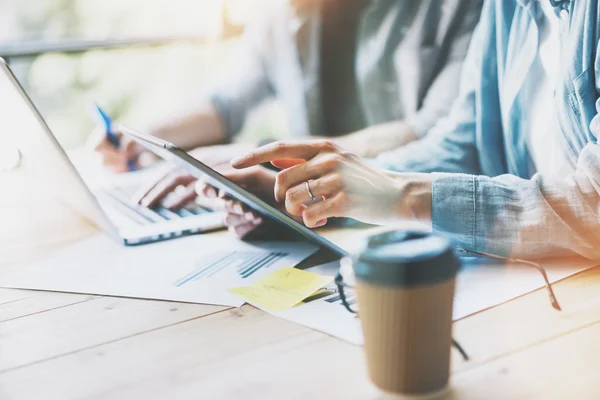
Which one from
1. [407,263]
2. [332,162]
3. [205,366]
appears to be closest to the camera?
[407,263]

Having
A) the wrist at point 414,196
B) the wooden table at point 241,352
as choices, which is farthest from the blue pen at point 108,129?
the wrist at point 414,196

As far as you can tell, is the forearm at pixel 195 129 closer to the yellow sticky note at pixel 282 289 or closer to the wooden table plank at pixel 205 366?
the yellow sticky note at pixel 282 289

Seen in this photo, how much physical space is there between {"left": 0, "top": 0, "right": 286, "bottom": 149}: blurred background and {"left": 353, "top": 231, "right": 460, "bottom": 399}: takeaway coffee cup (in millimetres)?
1691

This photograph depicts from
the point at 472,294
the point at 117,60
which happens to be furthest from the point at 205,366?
the point at 117,60

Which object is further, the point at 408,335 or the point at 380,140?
the point at 380,140

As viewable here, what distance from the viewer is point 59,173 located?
100 centimetres

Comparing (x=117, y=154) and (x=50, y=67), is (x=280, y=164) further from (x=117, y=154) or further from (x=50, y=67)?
(x=50, y=67)

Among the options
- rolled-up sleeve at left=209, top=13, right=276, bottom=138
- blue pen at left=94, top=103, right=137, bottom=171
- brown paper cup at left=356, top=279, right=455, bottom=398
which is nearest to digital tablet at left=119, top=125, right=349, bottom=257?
brown paper cup at left=356, top=279, right=455, bottom=398

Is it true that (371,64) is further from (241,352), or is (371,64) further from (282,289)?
(241,352)

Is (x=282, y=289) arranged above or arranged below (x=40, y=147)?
below

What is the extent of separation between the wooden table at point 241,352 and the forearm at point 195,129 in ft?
2.31

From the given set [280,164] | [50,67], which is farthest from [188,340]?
[50,67]

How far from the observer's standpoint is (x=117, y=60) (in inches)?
94.7

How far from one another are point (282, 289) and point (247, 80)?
1.00 meters
